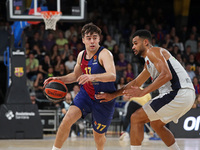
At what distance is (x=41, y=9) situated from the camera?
9.51 meters

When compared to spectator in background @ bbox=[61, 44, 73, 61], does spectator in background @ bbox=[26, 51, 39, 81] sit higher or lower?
lower

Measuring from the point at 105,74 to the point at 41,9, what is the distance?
5.05 metres

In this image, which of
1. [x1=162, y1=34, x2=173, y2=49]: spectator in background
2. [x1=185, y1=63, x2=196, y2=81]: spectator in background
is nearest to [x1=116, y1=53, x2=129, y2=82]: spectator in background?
[x1=162, y1=34, x2=173, y2=49]: spectator in background

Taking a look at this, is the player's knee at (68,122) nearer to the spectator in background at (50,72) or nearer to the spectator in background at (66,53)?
the spectator in background at (50,72)

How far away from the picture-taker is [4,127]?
980 centimetres

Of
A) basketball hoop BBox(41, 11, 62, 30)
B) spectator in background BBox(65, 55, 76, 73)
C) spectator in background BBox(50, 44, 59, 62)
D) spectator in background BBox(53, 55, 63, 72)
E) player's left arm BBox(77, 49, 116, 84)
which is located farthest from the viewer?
spectator in background BBox(50, 44, 59, 62)

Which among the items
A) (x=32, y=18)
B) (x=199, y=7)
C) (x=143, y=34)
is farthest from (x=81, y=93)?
(x=199, y=7)

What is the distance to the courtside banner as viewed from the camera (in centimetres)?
997

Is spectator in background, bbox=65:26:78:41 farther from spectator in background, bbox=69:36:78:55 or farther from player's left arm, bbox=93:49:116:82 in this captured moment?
player's left arm, bbox=93:49:116:82

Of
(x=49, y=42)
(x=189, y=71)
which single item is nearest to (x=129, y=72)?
(x=189, y=71)

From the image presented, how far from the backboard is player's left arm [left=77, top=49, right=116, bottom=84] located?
13.8 ft

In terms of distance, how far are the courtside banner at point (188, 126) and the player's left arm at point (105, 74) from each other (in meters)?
5.33

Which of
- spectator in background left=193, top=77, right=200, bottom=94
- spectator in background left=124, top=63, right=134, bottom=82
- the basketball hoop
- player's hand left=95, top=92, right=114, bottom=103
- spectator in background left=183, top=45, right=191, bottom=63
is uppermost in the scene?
the basketball hoop

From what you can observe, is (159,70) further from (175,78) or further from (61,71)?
(61,71)
